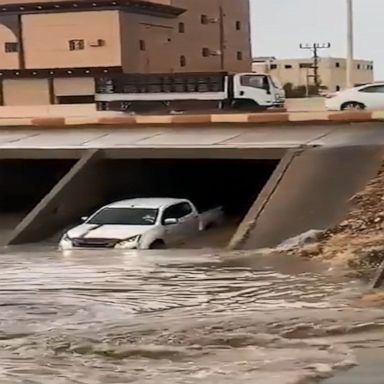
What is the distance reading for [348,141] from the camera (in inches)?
982

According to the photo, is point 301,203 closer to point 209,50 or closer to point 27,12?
point 27,12

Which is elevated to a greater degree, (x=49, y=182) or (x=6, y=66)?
(x=6, y=66)

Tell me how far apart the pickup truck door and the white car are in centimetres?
1555

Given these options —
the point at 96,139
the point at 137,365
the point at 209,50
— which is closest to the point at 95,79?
the point at 209,50

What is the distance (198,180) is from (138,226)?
915 centimetres

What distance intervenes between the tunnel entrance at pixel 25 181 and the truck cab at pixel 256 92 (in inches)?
549

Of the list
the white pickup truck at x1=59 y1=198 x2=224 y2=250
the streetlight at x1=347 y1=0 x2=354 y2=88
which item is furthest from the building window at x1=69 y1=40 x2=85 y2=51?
the white pickup truck at x1=59 y1=198 x2=224 y2=250

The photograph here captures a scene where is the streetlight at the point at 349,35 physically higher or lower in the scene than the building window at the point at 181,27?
lower

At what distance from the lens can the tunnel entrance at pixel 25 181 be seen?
1137 inches

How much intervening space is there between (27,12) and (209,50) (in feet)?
51.9

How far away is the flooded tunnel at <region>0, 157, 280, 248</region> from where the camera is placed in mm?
25359

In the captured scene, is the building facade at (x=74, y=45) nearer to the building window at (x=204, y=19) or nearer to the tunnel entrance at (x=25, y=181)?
the building window at (x=204, y=19)

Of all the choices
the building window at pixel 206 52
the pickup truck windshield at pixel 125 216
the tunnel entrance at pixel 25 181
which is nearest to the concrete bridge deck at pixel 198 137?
the tunnel entrance at pixel 25 181

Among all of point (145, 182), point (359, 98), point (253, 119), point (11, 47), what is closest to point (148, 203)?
point (145, 182)
